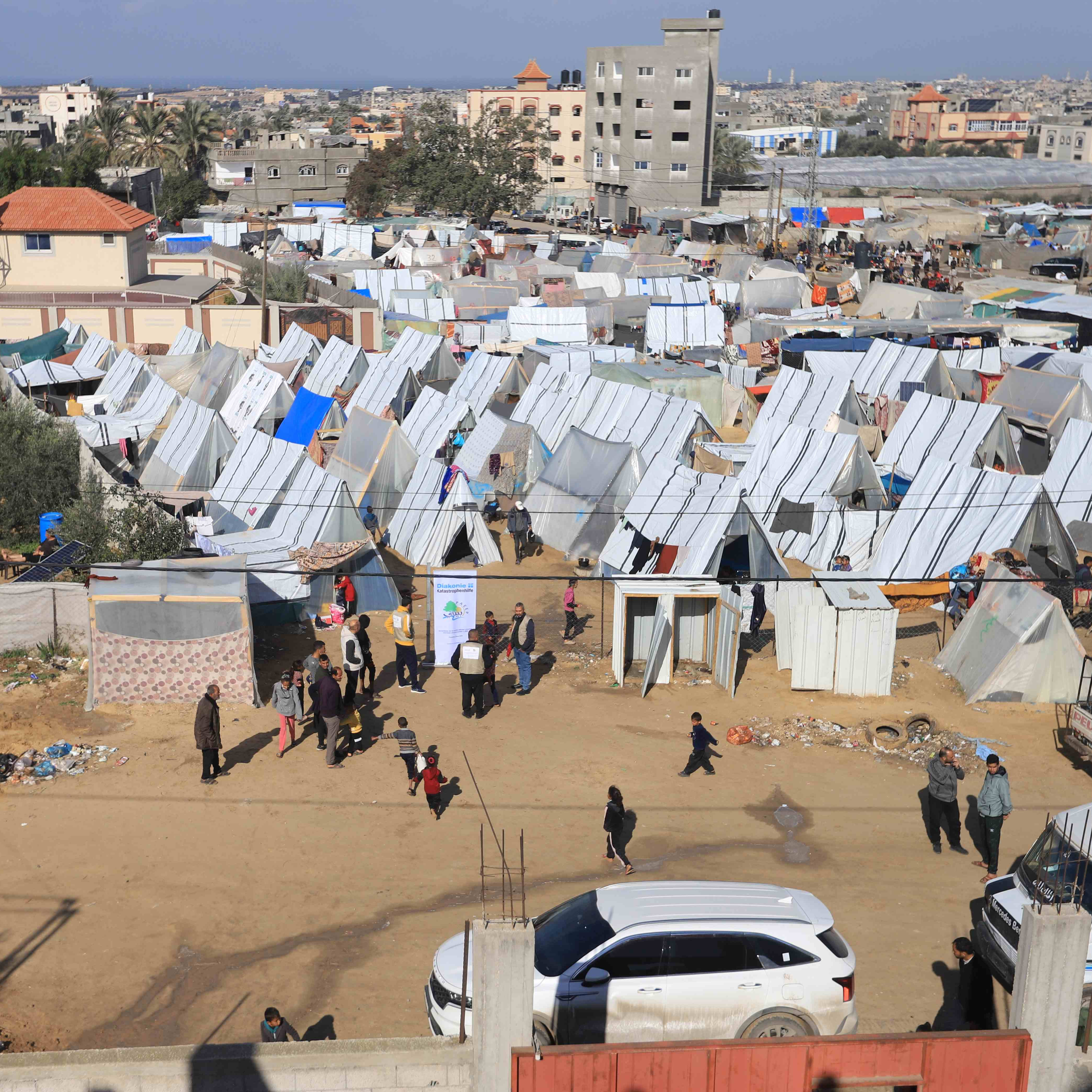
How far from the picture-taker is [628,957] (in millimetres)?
7160

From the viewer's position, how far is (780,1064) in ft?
20.5

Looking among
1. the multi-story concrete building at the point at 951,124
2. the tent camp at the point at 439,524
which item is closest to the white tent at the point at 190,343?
the tent camp at the point at 439,524

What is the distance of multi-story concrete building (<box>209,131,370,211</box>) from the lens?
2940 inches

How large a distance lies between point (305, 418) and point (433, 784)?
1393 cm

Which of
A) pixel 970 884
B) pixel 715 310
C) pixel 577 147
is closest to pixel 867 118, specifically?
pixel 577 147

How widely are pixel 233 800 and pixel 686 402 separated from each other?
38.6 feet

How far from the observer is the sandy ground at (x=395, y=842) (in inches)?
331

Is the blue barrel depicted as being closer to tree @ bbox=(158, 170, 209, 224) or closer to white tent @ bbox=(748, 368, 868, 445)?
white tent @ bbox=(748, 368, 868, 445)

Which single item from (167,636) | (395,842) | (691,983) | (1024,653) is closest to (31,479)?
(167,636)

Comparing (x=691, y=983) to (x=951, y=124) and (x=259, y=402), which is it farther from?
(x=951, y=124)

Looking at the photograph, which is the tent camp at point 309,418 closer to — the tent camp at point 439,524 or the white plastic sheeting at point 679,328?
the tent camp at point 439,524

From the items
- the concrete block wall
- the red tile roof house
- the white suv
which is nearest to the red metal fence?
the concrete block wall

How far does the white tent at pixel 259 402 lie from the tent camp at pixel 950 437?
1211 centimetres

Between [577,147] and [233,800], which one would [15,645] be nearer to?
[233,800]
